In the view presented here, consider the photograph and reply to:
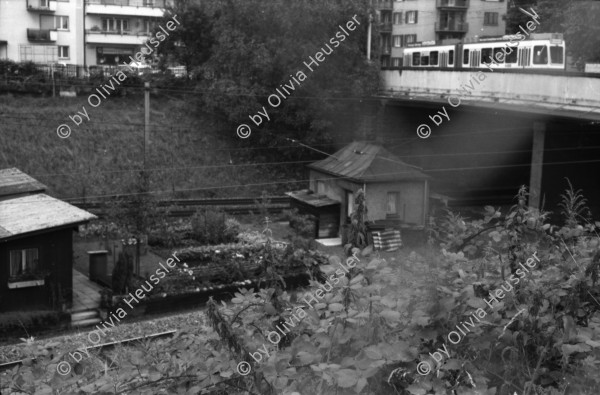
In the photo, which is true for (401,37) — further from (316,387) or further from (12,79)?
(316,387)

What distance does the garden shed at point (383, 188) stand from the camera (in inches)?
799

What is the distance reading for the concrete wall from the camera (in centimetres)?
1684

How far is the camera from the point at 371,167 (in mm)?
20469

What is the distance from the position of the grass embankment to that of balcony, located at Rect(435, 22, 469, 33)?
1713 centimetres

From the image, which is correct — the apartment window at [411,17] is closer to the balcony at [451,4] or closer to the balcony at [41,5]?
the balcony at [451,4]

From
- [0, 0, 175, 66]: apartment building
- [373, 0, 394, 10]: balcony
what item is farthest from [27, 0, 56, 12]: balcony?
[373, 0, 394, 10]: balcony

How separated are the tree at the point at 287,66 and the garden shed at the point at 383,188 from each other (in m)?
5.16

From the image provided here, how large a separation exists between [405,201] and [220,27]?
10.5 m

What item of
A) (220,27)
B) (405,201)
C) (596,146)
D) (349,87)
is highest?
(220,27)

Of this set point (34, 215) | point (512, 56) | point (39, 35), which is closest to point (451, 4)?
point (512, 56)

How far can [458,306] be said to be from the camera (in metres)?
3.14

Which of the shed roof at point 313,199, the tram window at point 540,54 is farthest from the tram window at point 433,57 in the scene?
the shed roof at point 313,199

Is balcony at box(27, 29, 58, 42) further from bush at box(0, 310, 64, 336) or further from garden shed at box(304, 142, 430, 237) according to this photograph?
bush at box(0, 310, 64, 336)

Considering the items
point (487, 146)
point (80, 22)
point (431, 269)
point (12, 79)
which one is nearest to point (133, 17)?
point (80, 22)
